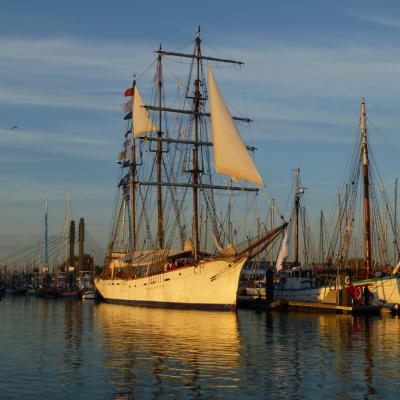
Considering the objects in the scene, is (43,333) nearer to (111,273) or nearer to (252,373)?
(252,373)

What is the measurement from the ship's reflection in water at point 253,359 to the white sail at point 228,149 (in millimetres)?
15581

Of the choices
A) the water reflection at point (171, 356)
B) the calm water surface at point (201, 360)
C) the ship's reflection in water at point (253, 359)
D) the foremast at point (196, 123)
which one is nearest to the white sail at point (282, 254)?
the foremast at point (196, 123)

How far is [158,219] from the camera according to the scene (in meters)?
81.2

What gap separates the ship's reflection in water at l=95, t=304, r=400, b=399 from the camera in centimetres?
2222

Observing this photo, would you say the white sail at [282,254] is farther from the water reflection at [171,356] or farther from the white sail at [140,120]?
the water reflection at [171,356]

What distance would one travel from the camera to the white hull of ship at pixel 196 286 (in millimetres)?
60500

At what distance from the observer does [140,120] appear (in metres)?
86.5

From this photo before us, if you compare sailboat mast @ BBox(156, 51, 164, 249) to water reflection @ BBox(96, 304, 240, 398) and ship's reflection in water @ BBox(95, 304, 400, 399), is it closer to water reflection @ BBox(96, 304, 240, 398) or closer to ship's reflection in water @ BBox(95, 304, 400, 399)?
water reflection @ BBox(96, 304, 240, 398)

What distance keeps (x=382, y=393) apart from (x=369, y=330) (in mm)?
20843

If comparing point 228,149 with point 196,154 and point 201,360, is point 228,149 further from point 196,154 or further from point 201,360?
point 201,360

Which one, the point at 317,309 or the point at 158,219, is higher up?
the point at 158,219

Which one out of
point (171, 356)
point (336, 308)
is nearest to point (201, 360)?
point (171, 356)

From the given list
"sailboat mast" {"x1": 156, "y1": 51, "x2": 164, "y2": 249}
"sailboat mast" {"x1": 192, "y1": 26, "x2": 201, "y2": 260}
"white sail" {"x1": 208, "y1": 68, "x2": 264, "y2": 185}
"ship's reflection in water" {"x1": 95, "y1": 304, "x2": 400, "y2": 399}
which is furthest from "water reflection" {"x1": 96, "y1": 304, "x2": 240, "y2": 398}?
"sailboat mast" {"x1": 156, "y1": 51, "x2": 164, "y2": 249}

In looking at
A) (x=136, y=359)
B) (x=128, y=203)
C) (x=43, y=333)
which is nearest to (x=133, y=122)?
(x=128, y=203)
